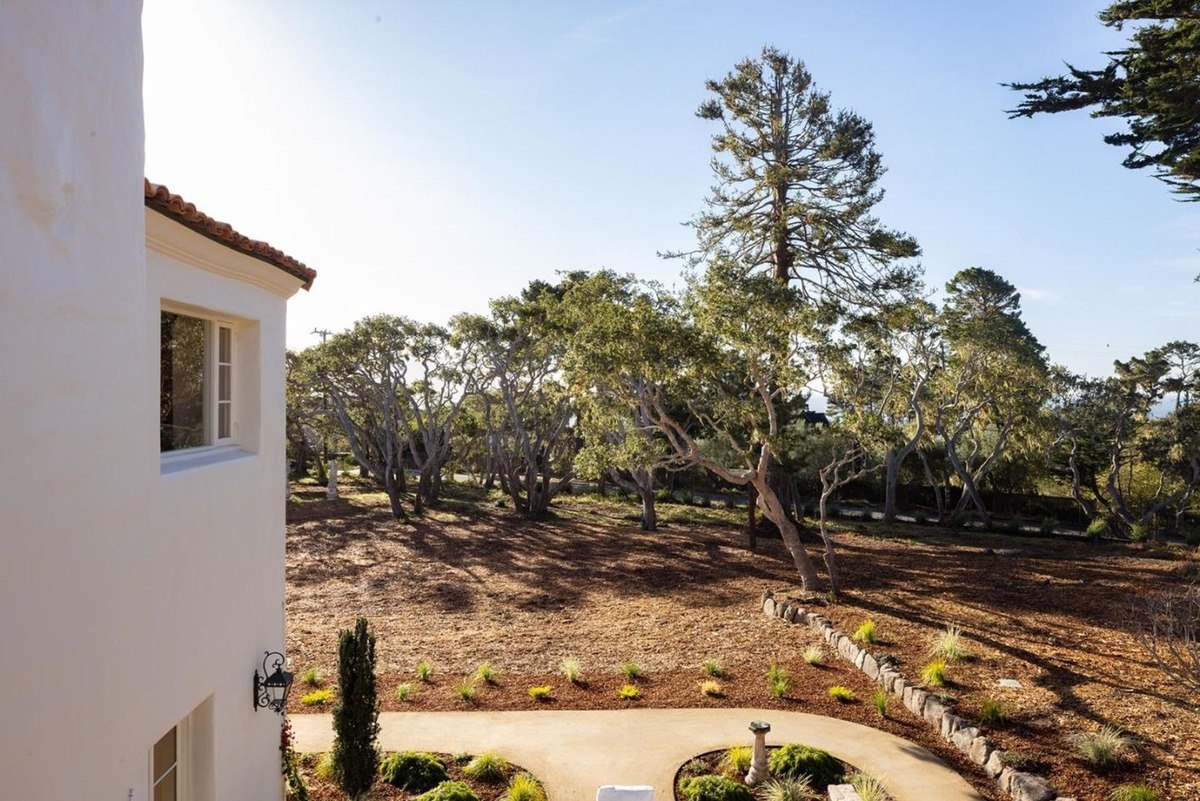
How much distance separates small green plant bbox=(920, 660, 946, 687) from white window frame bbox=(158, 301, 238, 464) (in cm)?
858

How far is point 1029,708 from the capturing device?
29.2ft

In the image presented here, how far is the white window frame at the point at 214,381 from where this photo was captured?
213 inches

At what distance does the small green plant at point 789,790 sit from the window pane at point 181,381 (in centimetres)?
565

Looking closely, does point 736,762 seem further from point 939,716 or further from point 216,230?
point 216,230

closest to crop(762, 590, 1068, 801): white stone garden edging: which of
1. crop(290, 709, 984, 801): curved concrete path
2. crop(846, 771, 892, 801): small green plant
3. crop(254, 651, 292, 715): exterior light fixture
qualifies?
crop(290, 709, 984, 801): curved concrete path

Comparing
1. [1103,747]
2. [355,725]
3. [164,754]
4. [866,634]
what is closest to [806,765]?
[1103,747]

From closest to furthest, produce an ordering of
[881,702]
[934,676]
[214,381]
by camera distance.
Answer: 1. [214,381]
2. [881,702]
3. [934,676]

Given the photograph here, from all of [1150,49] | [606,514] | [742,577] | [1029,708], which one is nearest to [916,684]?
[1029,708]

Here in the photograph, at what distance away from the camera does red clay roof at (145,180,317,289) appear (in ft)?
13.9

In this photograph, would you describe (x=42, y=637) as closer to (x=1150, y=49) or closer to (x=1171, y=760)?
(x=1171, y=760)

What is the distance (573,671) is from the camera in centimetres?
1077

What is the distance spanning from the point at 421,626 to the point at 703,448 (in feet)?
58.3

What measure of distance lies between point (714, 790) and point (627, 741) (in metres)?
1.59

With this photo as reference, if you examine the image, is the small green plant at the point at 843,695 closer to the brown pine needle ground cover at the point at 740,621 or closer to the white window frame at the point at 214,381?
the brown pine needle ground cover at the point at 740,621
